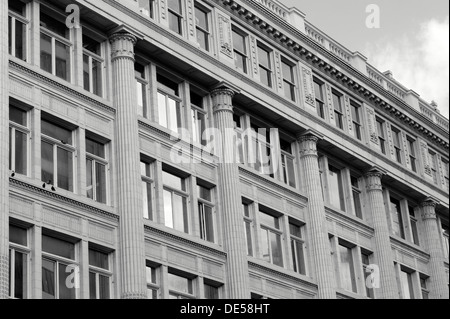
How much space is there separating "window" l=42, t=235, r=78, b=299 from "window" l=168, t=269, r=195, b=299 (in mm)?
5335

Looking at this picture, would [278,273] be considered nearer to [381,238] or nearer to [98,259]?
[381,238]

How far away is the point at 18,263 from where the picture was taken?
35.6m

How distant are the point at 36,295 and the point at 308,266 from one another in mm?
17961

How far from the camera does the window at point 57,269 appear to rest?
119 ft

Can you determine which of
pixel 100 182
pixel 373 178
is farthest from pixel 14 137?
pixel 373 178

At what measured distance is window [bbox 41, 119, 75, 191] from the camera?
3831 centimetres

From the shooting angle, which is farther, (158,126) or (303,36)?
(303,36)

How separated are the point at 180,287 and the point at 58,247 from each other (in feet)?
21.8

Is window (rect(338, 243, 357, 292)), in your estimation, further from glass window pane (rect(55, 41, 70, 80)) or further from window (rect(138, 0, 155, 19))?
glass window pane (rect(55, 41, 70, 80))

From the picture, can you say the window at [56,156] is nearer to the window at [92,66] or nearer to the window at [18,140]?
the window at [18,140]

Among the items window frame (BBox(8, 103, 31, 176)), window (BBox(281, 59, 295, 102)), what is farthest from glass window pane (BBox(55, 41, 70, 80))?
window (BBox(281, 59, 295, 102))
